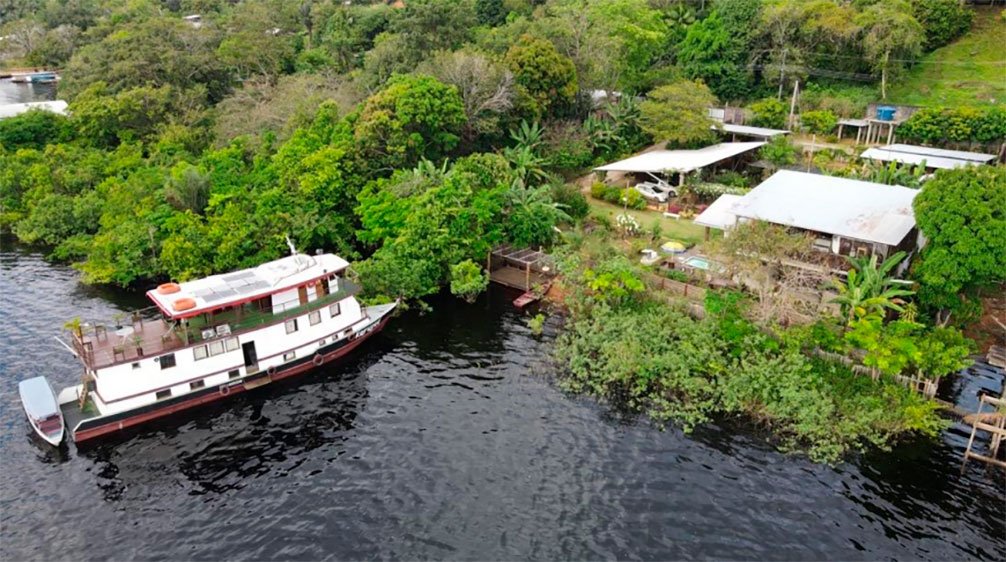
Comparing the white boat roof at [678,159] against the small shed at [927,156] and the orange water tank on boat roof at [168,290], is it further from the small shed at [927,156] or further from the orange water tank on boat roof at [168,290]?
the orange water tank on boat roof at [168,290]

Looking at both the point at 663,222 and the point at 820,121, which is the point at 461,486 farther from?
the point at 820,121

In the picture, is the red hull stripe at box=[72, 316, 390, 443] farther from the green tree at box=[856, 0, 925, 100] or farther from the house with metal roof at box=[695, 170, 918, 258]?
the green tree at box=[856, 0, 925, 100]

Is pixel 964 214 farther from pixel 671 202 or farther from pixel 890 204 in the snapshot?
pixel 671 202

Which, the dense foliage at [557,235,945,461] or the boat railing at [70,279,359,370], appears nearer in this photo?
the dense foliage at [557,235,945,461]

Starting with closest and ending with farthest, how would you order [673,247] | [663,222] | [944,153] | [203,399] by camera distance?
[203,399], [673,247], [663,222], [944,153]

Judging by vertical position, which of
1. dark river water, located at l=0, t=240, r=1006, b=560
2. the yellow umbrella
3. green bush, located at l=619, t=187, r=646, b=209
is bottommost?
dark river water, located at l=0, t=240, r=1006, b=560

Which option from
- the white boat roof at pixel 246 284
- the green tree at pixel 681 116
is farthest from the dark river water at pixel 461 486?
the green tree at pixel 681 116

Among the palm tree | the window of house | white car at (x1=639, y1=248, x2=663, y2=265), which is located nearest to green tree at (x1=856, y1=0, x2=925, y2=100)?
white car at (x1=639, y1=248, x2=663, y2=265)

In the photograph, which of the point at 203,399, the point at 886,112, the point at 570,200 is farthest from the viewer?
the point at 886,112

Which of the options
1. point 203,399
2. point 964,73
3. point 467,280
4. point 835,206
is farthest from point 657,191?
point 964,73
